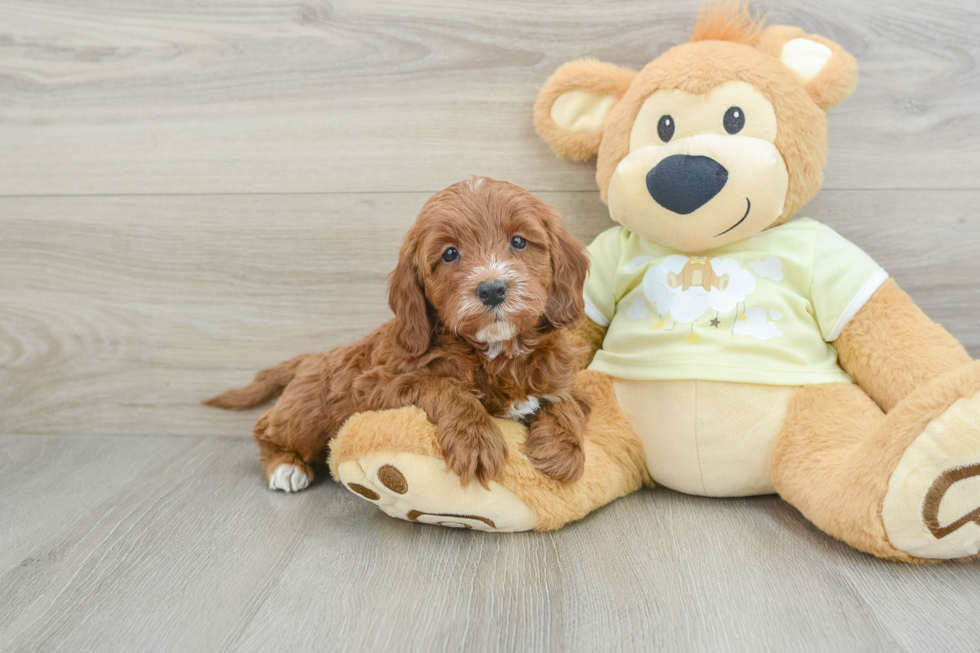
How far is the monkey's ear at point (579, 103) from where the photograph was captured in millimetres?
1399

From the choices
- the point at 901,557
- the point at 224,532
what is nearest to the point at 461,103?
the point at 224,532

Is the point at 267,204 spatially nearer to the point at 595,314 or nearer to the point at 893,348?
the point at 595,314

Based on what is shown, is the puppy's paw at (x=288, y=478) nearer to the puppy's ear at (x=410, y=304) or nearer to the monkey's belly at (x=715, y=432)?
the puppy's ear at (x=410, y=304)

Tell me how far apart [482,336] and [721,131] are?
620 mm

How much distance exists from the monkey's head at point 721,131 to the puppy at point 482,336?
0.22 m

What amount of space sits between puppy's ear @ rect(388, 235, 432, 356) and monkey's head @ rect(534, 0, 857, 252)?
1.50ft

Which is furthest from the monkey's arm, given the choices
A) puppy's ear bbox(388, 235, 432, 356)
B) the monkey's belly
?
puppy's ear bbox(388, 235, 432, 356)

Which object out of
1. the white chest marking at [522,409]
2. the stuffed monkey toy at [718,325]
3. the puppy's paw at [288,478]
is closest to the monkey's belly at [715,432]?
the stuffed monkey toy at [718,325]

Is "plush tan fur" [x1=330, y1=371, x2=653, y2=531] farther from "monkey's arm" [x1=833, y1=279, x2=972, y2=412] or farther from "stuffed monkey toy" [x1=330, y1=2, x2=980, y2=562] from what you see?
"monkey's arm" [x1=833, y1=279, x2=972, y2=412]

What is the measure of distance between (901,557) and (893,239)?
846mm

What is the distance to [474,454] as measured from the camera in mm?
1071

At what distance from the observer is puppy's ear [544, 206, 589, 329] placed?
1.14 metres

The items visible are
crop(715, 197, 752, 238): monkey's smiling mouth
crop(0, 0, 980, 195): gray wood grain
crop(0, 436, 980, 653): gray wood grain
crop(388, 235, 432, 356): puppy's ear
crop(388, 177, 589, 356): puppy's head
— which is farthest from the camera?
crop(0, 0, 980, 195): gray wood grain

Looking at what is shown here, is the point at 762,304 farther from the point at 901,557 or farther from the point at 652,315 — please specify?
the point at 901,557
